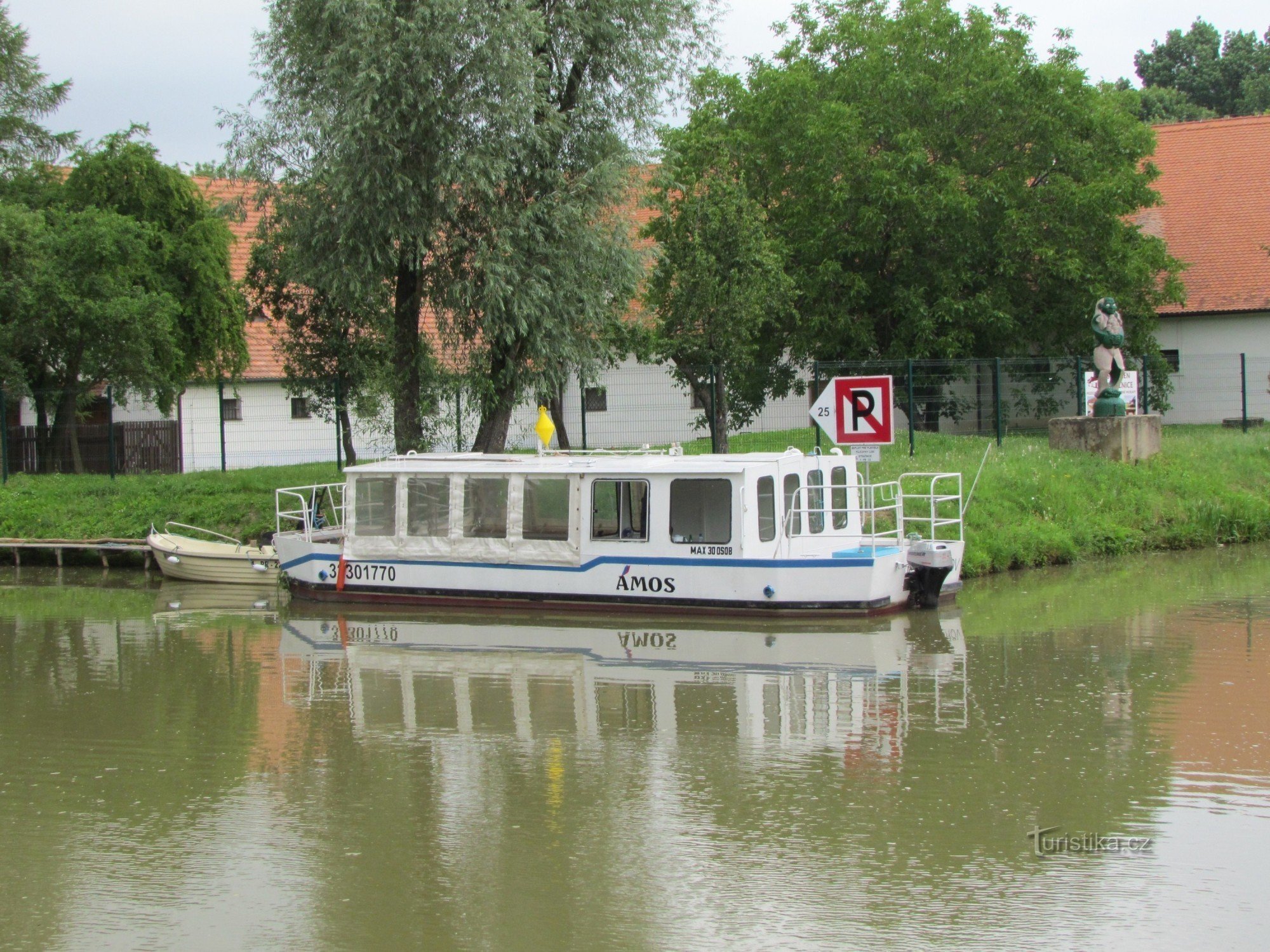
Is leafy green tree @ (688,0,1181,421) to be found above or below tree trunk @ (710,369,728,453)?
above

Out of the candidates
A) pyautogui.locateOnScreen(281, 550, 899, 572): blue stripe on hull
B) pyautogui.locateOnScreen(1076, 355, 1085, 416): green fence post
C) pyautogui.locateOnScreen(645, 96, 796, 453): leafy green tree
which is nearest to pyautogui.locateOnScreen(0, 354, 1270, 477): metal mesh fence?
pyautogui.locateOnScreen(1076, 355, 1085, 416): green fence post

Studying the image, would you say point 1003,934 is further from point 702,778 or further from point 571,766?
point 571,766

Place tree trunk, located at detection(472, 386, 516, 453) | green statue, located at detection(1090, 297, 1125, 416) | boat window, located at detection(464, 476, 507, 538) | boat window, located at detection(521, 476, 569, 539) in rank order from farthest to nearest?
1. green statue, located at detection(1090, 297, 1125, 416)
2. tree trunk, located at detection(472, 386, 516, 453)
3. boat window, located at detection(464, 476, 507, 538)
4. boat window, located at detection(521, 476, 569, 539)

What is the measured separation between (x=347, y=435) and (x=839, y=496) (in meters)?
11.5

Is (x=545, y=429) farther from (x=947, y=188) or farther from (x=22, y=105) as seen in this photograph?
(x=22, y=105)

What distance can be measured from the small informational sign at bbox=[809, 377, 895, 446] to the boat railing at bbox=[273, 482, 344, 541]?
681 centimetres

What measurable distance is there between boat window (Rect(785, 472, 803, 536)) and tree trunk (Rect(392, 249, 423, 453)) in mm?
8368

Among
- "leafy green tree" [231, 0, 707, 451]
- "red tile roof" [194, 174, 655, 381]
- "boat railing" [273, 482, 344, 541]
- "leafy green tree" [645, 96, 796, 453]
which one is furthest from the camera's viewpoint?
"red tile roof" [194, 174, 655, 381]

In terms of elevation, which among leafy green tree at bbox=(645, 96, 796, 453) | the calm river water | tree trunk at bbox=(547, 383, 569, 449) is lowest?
the calm river water

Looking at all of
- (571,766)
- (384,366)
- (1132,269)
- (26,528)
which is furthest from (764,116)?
(571,766)

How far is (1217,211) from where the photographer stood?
40.2m

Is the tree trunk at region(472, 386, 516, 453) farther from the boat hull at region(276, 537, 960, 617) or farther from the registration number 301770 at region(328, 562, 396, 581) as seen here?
the registration number 301770 at region(328, 562, 396, 581)

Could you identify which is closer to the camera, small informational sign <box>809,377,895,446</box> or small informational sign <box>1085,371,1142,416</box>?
small informational sign <box>809,377,895,446</box>

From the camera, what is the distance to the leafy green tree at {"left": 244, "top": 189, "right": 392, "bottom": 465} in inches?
933
